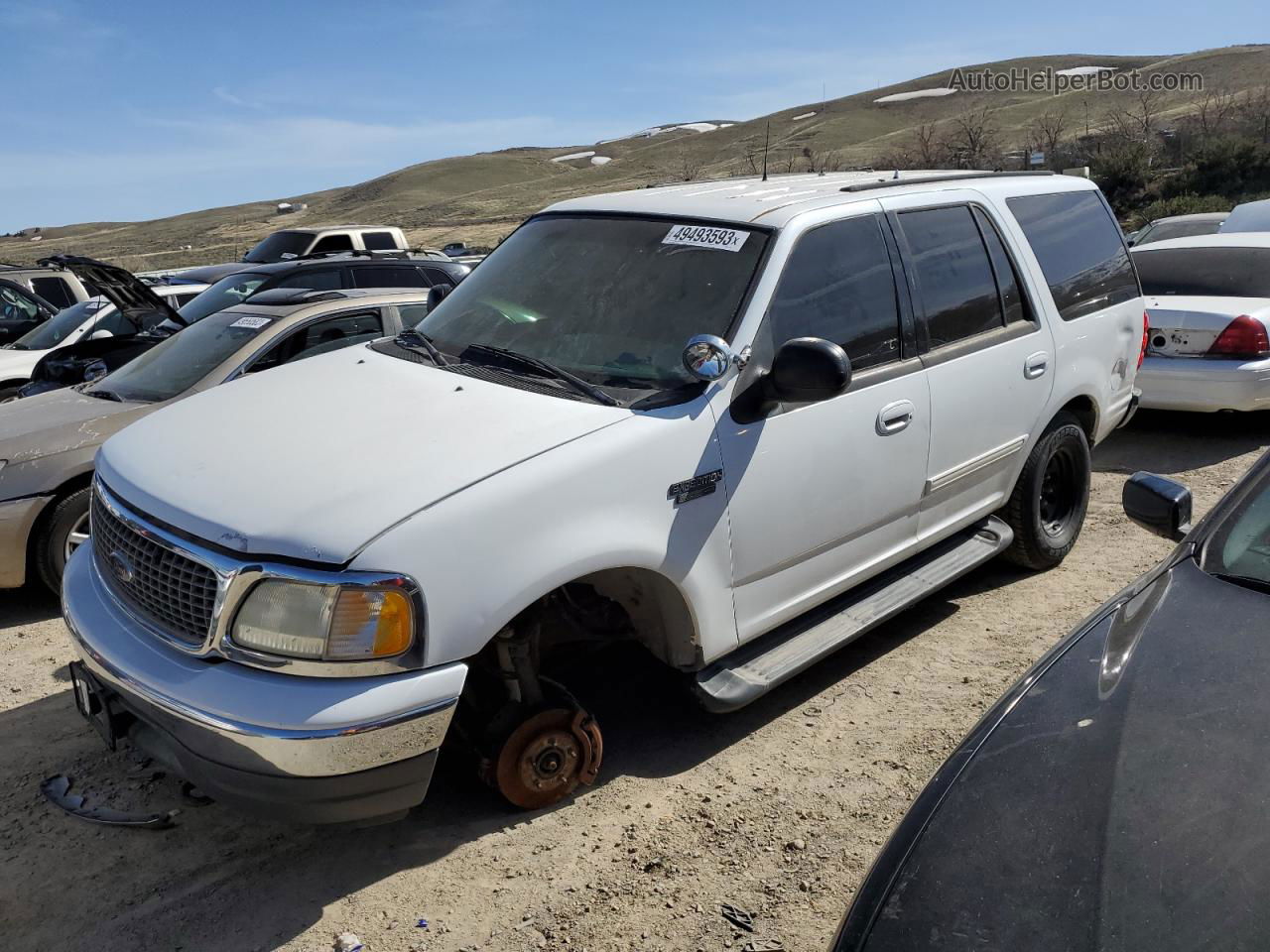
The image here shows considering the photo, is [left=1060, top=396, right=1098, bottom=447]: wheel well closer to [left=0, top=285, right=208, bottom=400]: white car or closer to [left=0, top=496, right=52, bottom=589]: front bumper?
[left=0, top=496, right=52, bottom=589]: front bumper

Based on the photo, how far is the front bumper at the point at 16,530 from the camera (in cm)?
489

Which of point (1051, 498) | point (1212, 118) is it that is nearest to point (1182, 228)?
point (1051, 498)

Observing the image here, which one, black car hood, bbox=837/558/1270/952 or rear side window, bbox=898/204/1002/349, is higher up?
rear side window, bbox=898/204/1002/349

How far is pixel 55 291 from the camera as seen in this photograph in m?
12.0

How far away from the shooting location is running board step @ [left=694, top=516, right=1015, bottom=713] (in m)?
3.48

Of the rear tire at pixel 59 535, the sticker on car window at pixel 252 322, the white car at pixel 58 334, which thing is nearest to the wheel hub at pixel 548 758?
the rear tire at pixel 59 535

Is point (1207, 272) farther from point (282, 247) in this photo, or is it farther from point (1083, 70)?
point (1083, 70)

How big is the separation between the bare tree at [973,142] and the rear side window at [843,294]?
36834 mm

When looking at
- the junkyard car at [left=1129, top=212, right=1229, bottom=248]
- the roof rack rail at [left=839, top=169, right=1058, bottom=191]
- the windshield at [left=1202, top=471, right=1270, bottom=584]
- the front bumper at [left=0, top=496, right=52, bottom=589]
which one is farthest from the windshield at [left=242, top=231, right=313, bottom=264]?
the windshield at [left=1202, top=471, right=1270, bottom=584]

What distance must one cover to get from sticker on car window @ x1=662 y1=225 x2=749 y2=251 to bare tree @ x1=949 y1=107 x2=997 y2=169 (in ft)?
122

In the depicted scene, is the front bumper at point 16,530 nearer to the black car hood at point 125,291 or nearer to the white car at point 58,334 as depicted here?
the black car hood at point 125,291

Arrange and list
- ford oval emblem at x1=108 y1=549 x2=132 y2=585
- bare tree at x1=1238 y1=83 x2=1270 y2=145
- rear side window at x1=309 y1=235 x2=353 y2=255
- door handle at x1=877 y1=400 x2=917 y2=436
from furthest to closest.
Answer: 1. bare tree at x1=1238 y1=83 x2=1270 y2=145
2. rear side window at x1=309 y1=235 x2=353 y2=255
3. door handle at x1=877 y1=400 x2=917 y2=436
4. ford oval emblem at x1=108 y1=549 x2=132 y2=585

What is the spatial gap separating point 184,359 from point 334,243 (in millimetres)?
14122

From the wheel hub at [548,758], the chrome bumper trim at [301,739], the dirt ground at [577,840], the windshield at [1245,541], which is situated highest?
the windshield at [1245,541]
